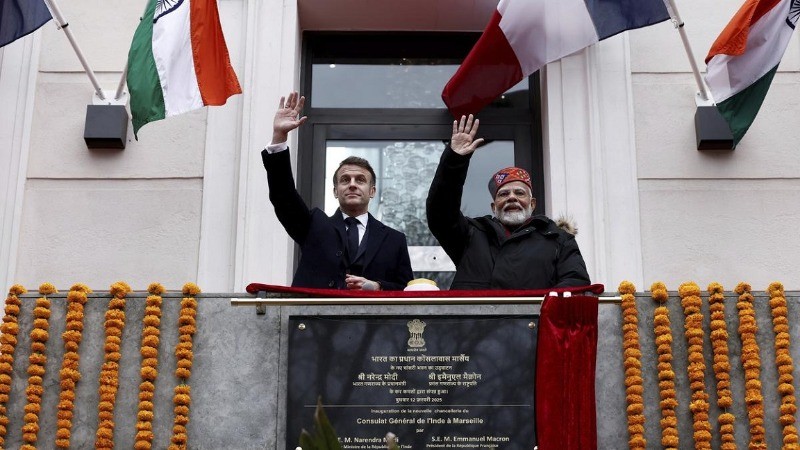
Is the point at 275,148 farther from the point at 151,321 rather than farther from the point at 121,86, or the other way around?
the point at 121,86

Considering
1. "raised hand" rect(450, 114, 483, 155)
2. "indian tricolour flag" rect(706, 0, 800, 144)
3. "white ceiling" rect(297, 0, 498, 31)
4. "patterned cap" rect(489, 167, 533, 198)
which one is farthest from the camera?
"white ceiling" rect(297, 0, 498, 31)

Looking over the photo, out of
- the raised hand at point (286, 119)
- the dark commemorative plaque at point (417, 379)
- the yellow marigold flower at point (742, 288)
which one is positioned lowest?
the dark commemorative plaque at point (417, 379)

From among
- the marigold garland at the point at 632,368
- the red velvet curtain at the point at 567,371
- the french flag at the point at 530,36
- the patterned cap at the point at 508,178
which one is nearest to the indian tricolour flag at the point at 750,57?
the french flag at the point at 530,36

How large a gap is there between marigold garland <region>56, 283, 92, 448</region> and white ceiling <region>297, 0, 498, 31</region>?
10.9ft

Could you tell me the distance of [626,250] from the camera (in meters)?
9.80

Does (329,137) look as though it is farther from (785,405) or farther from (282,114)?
(785,405)

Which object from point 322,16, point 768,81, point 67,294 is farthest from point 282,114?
point 768,81

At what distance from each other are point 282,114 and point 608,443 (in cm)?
272

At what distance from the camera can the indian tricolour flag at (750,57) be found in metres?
9.52

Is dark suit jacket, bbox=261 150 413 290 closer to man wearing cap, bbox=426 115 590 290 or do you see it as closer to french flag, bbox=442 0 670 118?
man wearing cap, bbox=426 115 590 290

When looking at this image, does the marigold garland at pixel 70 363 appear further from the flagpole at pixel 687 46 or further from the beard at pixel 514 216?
the flagpole at pixel 687 46

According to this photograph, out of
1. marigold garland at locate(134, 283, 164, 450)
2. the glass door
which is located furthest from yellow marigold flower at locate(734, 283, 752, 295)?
marigold garland at locate(134, 283, 164, 450)

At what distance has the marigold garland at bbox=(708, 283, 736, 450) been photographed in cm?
793

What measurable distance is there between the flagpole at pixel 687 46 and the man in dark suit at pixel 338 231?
249 centimetres
